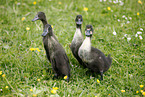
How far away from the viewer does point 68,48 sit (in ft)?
15.4

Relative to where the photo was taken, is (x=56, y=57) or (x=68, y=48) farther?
(x=68, y=48)

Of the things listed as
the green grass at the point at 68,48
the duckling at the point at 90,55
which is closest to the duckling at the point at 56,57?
the green grass at the point at 68,48

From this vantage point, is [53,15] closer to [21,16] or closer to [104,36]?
[21,16]

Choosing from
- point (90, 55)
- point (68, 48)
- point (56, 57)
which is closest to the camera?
point (56, 57)

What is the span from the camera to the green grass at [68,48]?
334cm

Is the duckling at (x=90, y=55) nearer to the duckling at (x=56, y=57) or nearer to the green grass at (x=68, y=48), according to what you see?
the green grass at (x=68, y=48)

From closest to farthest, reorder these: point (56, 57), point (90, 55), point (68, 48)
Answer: point (56, 57) → point (90, 55) → point (68, 48)

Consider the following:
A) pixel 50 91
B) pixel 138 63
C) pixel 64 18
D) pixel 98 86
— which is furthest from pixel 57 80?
pixel 64 18

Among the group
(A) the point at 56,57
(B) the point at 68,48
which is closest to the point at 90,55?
(A) the point at 56,57

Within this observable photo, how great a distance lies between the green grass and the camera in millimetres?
3342

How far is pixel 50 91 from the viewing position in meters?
3.15

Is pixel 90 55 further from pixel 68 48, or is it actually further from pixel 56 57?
pixel 68 48

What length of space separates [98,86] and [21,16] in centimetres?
384

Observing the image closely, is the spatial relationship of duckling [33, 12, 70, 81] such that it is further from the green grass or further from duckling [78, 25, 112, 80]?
duckling [78, 25, 112, 80]
